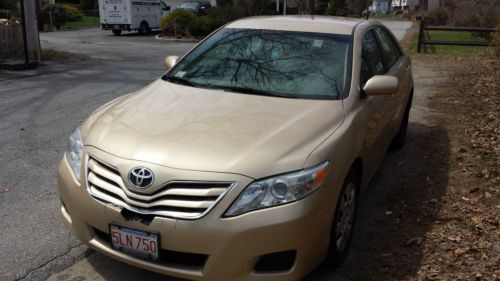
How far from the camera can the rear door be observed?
24.9m

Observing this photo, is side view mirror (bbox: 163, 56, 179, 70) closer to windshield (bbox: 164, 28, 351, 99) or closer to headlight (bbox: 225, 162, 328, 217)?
windshield (bbox: 164, 28, 351, 99)

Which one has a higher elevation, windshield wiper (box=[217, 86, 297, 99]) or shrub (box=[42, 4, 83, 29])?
shrub (box=[42, 4, 83, 29])

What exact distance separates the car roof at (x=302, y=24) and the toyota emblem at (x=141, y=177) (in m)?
2.16

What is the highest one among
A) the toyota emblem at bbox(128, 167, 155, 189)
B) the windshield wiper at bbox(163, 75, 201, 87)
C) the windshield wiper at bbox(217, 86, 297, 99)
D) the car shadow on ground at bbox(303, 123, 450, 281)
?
the windshield wiper at bbox(163, 75, 201, 87)

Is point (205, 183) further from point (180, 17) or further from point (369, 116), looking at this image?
point (180, 17)

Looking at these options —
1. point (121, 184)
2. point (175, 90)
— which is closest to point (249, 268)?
point (121, 184)

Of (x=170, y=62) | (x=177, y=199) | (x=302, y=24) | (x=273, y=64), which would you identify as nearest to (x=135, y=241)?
(x=177, y=199)

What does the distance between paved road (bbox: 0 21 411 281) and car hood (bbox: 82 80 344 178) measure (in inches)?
34.4

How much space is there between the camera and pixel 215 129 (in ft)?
10.3

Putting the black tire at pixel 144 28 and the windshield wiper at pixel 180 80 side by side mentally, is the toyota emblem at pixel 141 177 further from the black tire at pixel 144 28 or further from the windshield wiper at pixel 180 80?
the black tire at pixel 144 28

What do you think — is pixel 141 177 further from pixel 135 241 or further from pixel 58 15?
pixel 58 15

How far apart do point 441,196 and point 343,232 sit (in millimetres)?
1759

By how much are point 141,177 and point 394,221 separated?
2328 millimetres

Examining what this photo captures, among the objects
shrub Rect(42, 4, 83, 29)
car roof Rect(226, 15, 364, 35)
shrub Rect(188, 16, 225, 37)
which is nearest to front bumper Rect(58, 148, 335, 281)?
car roof Rect(226, 15, 364, 35)
